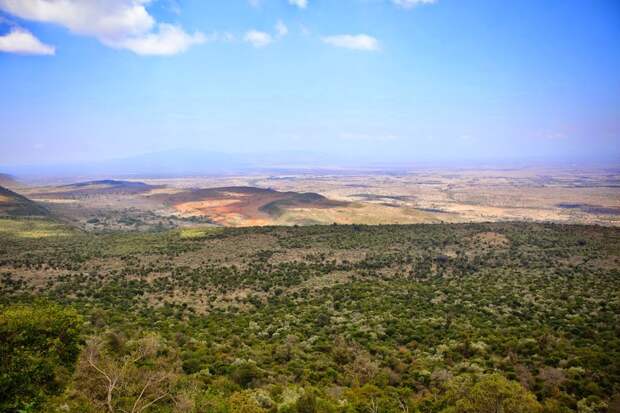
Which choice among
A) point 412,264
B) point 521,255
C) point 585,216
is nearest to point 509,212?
point 585,216

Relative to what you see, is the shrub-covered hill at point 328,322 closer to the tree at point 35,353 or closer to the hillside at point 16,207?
the tree at point 35,353

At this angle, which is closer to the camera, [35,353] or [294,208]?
[35,353]

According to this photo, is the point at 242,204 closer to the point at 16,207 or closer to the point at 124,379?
the point at 16,207

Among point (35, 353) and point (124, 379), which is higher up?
point (35, 353)

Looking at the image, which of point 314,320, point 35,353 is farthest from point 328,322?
point 35,353

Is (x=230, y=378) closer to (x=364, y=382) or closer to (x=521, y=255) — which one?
(x=364, y=382)

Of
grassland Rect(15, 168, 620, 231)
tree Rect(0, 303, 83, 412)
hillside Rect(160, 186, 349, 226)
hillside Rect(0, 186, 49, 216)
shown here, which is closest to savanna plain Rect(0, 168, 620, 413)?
tree Rect(0, 303, 83, 412)

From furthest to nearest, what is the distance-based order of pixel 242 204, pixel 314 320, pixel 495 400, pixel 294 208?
pixel 242 204
pixel 294 208
pixel 314 320
pixel 495 400
